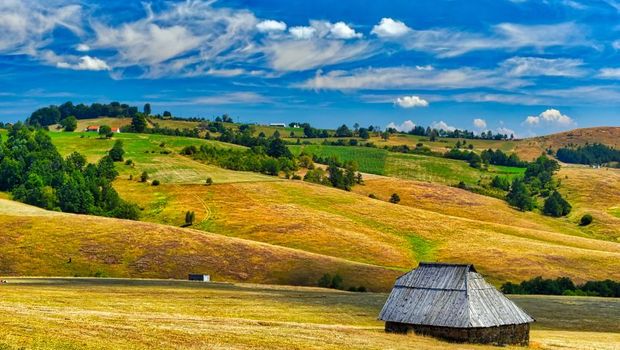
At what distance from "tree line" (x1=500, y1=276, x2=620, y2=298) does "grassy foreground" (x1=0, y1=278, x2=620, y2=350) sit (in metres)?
21.5

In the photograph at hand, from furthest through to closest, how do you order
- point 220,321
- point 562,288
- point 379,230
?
1. point 379,230
2. point 562,288
3. point 220,321

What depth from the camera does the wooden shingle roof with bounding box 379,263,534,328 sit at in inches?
2045

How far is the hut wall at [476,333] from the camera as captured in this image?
168ft

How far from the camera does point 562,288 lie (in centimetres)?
11406

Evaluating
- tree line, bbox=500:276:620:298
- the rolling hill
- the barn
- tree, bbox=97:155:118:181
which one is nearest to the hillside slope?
the rolling hill

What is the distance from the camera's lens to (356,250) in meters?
138

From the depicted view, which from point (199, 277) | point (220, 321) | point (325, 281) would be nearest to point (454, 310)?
point (220, 321)

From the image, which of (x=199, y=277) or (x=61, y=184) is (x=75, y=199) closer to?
(x=61, y=184)

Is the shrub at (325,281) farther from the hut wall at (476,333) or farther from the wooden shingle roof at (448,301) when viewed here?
the hut wall at (476,333)

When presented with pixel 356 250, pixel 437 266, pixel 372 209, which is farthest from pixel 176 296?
pixel 372 209

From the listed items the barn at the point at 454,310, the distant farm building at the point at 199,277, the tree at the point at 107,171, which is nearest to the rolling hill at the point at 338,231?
the tree at the point at 107,171

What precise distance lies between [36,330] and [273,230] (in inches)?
4394

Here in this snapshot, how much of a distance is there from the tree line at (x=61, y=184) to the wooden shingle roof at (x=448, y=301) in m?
109

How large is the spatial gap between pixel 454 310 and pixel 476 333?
2.24 metres
